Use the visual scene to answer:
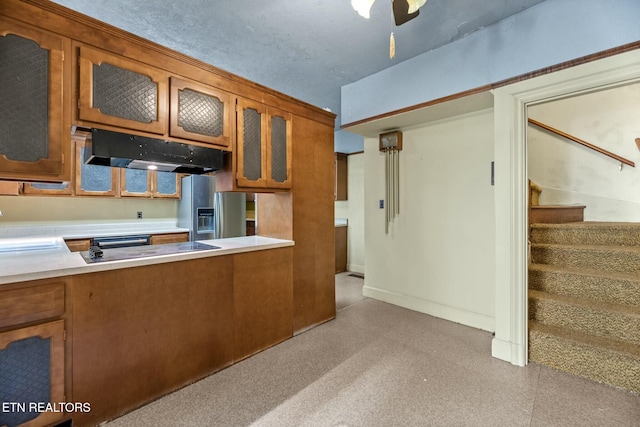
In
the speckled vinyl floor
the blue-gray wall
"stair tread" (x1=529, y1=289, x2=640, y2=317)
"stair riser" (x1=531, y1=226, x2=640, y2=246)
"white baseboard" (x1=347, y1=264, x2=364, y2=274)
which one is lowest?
the speckled vinyl floor

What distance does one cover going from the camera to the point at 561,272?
7.86 feet

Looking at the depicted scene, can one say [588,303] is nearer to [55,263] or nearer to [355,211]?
[355,211]

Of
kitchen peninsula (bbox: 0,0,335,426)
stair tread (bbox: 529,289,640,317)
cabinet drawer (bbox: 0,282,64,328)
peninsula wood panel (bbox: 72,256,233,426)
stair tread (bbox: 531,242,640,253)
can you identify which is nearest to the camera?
cabinet drawer (bbox: 0,282,64,328)

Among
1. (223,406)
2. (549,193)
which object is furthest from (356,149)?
(223,406)

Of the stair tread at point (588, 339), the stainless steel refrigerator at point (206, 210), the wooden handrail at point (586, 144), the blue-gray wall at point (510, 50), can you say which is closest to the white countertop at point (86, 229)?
the stainless steel refrigerator at point (206, 210)

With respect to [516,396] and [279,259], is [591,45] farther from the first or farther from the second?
[279,259]

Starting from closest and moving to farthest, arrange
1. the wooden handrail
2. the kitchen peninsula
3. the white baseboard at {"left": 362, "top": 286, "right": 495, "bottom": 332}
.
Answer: the kitchen peninsula, the white baseboard at {"left": 362, "top": 286, "right": 495, "bottom": 332}, the wooden handrail

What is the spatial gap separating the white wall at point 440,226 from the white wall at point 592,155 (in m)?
1.49

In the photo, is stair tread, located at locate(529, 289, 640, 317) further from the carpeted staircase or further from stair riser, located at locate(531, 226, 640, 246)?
stair riser, located at locate(531, 226, 640, 246)

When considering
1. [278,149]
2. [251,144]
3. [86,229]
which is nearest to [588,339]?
[278,149]

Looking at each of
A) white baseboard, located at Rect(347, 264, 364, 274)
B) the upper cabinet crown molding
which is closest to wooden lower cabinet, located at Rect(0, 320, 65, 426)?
the upper cabinet crown molding

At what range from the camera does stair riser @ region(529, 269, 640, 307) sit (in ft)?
7.01

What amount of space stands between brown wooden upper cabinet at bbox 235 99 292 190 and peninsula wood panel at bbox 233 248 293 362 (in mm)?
615

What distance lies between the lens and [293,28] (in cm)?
225
